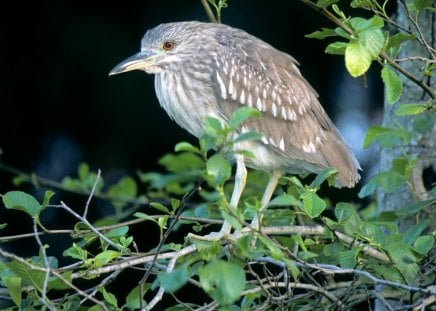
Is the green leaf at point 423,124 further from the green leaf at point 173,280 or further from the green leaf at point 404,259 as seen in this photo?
the green leaf at point 173,280

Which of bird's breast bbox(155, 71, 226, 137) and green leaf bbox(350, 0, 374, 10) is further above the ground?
green leaf bbox(350, 0, 374, 10)

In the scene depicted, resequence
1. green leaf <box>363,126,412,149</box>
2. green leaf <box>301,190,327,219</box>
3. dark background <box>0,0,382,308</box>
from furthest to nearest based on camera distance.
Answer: dark background <box>0,0,382,308</box> < green leaf <box>363,126,412,149</box> < green leaf <box>301,190,327,219</box>

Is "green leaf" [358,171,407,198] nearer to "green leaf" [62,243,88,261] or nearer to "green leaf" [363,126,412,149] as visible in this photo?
"green leaf" [363,126,412,149]

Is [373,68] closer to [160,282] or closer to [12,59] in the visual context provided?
[12,59]

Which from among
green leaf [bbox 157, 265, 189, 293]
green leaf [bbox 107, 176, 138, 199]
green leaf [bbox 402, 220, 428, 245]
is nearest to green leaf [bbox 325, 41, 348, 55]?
green leaf [bbox 402, 220, 428, 245]

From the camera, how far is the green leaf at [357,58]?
2.52 metres

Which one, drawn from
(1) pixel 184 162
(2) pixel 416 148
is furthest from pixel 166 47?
(2) pixel 416 148

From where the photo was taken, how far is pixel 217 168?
232 cm

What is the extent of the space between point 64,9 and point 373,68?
1.82 meters

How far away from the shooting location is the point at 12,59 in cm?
595

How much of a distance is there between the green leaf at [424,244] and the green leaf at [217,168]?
759mm

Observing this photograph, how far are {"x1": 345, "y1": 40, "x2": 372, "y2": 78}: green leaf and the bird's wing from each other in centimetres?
150

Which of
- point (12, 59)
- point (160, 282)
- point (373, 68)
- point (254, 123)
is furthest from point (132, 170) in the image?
point (160, 282)

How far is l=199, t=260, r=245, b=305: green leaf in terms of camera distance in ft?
7.18
